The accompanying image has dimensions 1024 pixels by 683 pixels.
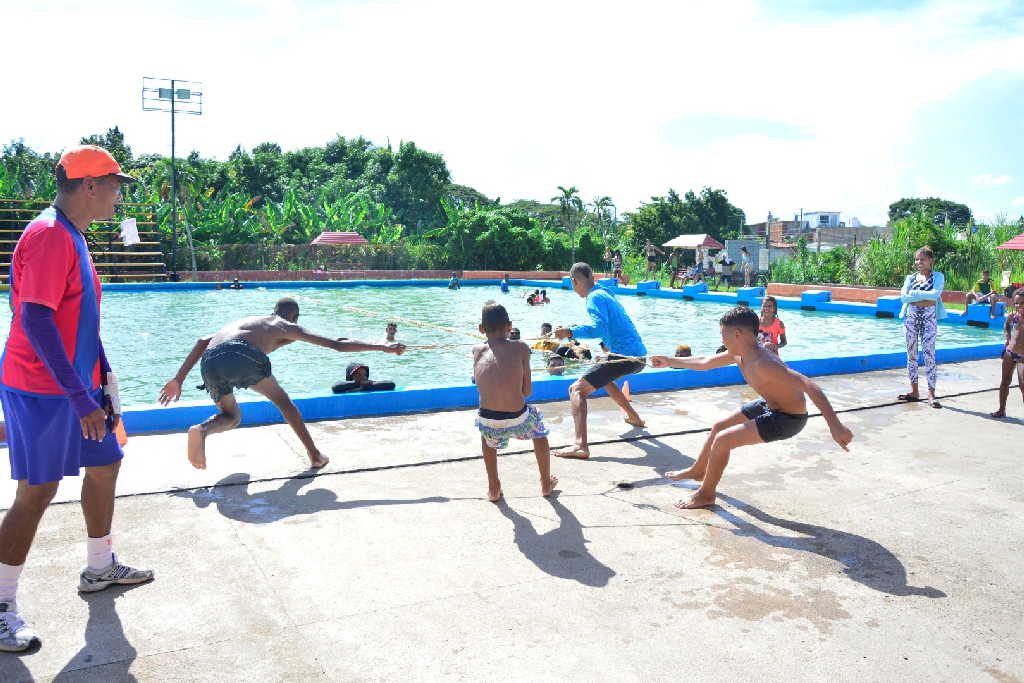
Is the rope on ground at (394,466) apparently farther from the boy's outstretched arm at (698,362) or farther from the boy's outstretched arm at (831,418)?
the boy's outstretched arm at (831,418)

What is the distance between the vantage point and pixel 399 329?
20.4 meters

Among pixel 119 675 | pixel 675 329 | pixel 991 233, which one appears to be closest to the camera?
pixel 119 675

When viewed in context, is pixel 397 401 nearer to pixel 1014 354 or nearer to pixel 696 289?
pixel 1014 354

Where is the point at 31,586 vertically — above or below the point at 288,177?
below

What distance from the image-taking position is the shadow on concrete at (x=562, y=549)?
4348 mm

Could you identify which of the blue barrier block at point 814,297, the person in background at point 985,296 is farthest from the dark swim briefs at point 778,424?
the blue barrier block at point 814,297

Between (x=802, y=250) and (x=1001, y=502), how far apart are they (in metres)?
28.3

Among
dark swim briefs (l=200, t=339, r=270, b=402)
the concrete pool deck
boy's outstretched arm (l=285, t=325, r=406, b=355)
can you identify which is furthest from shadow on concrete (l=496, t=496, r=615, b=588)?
dark swim briefs (l=200, t=339, r=270, b=402)

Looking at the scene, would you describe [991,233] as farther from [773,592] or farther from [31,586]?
[31,586]

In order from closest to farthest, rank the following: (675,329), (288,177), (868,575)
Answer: (868,575) → (675,329) → (288,177)

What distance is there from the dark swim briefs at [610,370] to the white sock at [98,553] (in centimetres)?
408

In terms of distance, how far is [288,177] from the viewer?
5681 centimetres

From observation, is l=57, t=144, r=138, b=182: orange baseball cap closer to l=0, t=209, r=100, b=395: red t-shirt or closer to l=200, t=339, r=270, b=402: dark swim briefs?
l=0, t=209, r=100, b=395: red t-shirt

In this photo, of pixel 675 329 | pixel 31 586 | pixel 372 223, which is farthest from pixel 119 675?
pixel 372 223
